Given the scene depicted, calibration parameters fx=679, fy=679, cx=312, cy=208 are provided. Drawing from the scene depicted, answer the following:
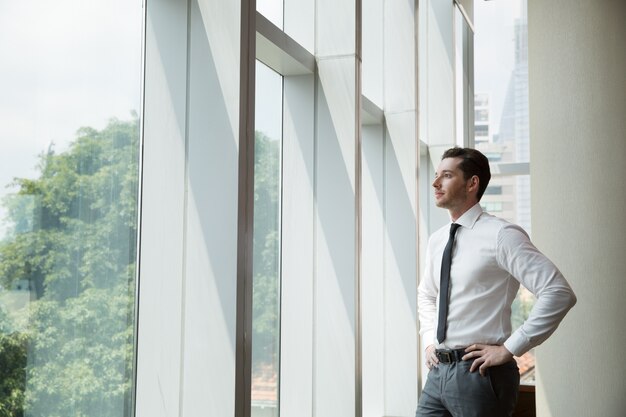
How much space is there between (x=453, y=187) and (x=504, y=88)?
452 centimetres

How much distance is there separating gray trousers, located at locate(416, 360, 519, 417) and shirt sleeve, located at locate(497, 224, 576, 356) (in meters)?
0.14

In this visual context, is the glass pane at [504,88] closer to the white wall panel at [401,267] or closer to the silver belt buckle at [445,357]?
the white wall panel at [401,267]

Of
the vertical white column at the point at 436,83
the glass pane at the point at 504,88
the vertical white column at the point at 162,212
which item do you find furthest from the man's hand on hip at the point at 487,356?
the glass pane at the point at 504,88

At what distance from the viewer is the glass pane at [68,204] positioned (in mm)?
1652

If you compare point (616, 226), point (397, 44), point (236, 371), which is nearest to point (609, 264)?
point (616, 226)

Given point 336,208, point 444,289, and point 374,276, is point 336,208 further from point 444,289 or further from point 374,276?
point 374,276

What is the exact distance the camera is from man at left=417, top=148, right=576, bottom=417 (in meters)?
2.72

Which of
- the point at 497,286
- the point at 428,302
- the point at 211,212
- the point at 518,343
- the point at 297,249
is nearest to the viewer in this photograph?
the point at 211,212

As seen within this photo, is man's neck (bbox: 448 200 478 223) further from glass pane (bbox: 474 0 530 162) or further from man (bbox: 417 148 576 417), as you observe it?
glass pane (bbox: 474 0 530 162)

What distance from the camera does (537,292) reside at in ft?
9.04

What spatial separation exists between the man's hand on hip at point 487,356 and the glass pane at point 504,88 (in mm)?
4404

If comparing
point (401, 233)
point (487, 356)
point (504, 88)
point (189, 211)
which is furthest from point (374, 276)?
point (504, 88)

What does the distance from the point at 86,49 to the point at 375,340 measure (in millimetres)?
3592

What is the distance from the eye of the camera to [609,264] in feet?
15.1
